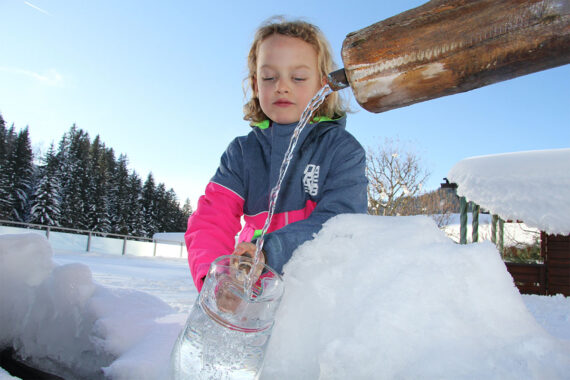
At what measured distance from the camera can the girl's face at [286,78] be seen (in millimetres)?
2006

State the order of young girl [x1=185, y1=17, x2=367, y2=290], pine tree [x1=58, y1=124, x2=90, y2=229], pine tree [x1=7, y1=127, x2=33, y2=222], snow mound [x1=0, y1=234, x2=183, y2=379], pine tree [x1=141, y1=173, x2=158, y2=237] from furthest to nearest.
Answer: pine tree [x1=141, y1=173, x2=158, y2=237] → pine tree [x1=58, y1=124, x2=90, y2=229] → pine tree [x1=7, y1=127, x2=33, y2=222] → young girl [x1=185, y1=17, x2=367, y2=290] → snow mound [x1=0, y1=234, x2=183, y2=379]

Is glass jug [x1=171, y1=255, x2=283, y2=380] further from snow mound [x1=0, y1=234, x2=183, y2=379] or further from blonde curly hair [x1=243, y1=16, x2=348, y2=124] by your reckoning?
blonde curly hair [x1=243, y1=16, x2=348, y2=124]

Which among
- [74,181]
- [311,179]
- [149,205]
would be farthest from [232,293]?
[149,205]

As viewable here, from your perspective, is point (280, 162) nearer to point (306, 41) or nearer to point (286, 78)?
point (286, 78)

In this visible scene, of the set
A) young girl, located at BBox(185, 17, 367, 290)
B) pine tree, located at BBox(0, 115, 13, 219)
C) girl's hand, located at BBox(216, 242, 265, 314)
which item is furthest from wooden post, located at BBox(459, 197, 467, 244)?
pine tree, located at BBox(0, 115, 13, 219)

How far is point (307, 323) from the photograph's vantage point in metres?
0.88

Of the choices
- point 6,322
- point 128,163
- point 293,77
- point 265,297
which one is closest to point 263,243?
point 265,297

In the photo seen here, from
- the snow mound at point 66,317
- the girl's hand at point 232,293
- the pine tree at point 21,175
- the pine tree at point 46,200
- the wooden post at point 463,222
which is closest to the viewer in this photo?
the girl's hand at point 232,293

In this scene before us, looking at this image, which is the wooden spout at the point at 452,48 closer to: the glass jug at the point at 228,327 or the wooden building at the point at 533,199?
the glass jug at the point at 228,327

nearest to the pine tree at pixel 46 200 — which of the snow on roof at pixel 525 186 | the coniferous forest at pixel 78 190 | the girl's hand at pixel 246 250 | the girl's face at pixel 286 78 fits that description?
the coniferous forest at pixel 78 190

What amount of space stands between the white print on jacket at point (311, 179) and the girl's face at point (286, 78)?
34cm

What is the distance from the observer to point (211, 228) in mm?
1856

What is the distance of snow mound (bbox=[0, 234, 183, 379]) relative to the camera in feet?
5.20

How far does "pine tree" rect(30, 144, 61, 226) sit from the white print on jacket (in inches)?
1570
